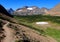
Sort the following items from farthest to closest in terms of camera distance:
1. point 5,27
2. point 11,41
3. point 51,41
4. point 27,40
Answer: point 51,41 → point 5,27 → point 27,40 → point 11,41

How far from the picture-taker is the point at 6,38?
15008 mm

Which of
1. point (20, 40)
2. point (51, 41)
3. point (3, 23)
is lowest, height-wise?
point (51, 41)

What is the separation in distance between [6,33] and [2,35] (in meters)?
0.62

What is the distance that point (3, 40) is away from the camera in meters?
14.9

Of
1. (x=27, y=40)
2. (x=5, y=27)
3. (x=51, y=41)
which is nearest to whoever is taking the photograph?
(x=27, y=40)

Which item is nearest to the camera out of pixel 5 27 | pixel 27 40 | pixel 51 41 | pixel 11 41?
pixel 11 41

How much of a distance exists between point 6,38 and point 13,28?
2.29 m

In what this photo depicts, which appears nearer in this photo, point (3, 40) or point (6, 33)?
point (3, 40)

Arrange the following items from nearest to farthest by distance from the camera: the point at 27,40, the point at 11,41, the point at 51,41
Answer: the point at 11,41 → the point at 27,40 → the point at 51,41

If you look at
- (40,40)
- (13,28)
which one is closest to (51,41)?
(40,40)

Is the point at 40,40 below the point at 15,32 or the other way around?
below

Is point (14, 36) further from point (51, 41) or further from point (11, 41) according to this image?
point (51, 41)

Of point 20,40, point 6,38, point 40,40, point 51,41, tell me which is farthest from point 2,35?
point 51,41

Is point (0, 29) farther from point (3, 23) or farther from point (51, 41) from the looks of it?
point (51, 41)
